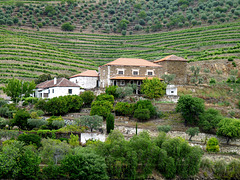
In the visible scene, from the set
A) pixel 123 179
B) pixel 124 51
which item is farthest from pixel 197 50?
pixel 123 179

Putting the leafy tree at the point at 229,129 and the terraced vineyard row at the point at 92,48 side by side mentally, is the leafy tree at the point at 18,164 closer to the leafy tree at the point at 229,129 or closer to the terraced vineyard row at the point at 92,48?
the leafy tree at the point at 229,129

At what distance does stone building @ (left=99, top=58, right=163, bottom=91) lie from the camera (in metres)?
59.2

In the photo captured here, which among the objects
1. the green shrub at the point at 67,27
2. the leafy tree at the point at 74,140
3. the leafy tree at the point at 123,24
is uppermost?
the leafy tree at the point at 123,24

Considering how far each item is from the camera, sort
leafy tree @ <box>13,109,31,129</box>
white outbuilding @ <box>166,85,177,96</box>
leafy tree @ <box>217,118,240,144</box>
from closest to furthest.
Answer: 1. leafy tree @ <box>217,118,240,144</box>
2. leafy tree @ <box>13,109,31,129</box>
3. white outbuilding @ <box>166,85,177,96</box>

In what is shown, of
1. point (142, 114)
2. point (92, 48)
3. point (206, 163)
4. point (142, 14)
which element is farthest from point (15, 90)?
point (142, 14)

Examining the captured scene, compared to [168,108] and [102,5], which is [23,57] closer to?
[168,108]

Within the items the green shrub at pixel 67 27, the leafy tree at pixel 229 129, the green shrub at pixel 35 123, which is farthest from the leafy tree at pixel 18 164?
the green shrub at pixel 67 27

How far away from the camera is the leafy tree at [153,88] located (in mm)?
53062

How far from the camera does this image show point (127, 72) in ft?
196

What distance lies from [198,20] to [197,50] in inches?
1283

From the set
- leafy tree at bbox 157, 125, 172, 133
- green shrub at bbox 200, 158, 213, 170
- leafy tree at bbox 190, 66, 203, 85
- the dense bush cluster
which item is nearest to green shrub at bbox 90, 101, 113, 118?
the dense bush cluster

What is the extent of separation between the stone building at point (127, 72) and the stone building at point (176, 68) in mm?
2592

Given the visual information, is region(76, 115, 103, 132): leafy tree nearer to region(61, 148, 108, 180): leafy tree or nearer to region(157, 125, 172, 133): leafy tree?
region(157, 125, 172, 133): leafy tree

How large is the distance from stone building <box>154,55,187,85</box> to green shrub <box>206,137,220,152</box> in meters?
22.3
